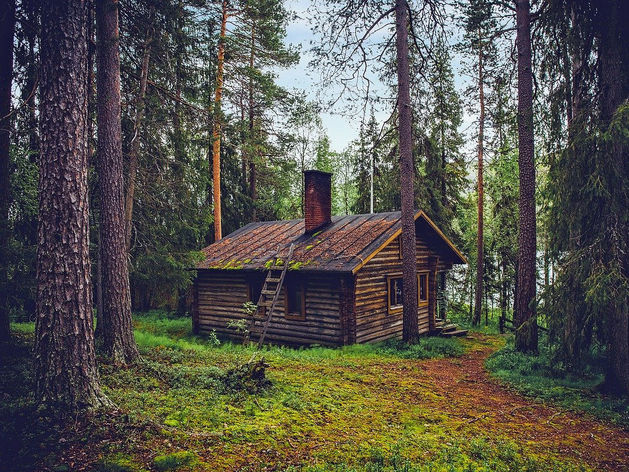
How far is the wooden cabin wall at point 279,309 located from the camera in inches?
583

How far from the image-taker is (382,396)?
8047mm

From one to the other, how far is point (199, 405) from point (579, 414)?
22.8ft

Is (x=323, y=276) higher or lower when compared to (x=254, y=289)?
higher

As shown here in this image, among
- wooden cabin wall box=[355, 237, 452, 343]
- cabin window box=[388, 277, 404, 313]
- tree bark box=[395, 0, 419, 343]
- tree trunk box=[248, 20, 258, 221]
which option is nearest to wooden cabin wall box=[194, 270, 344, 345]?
wooden cabin wall box=[355, 237, 452, 343]

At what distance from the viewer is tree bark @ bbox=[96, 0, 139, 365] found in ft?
27.0

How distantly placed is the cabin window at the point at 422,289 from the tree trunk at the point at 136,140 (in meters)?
12.4

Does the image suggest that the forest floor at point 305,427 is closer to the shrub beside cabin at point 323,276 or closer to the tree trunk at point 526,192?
the tree trunk at point 526,192

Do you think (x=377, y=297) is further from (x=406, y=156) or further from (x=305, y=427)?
(x=305, y=427)

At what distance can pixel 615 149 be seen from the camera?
25.8 ft

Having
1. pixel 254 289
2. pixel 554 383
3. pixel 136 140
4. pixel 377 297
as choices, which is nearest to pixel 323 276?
pixel 377 297

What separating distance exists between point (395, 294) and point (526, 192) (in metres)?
7.33

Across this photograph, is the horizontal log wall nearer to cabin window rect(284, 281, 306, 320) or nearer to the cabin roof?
the cabin roof

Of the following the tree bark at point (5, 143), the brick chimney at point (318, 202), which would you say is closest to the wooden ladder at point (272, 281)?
the brick chimney at point (318, 202)

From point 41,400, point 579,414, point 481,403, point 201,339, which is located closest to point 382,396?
point 481,403
